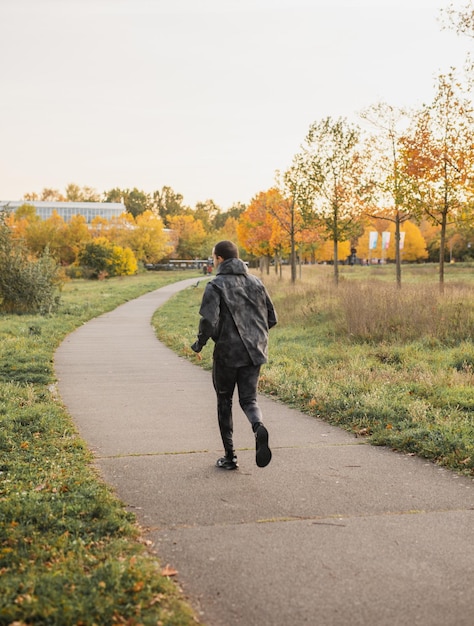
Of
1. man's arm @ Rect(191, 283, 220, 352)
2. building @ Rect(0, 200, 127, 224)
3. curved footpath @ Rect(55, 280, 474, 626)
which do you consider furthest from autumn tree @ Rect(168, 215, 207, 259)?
man's arm @ Rect(191, 283, 220, 352)

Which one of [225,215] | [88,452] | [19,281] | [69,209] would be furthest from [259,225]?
[225,215]

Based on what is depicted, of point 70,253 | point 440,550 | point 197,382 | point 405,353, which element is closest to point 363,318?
point 405,353

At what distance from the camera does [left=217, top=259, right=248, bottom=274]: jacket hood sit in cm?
570

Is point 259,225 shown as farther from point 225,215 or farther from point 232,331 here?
point 225,215

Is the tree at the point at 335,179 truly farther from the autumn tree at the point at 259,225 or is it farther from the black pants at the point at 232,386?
the black pants at the point at 232,386

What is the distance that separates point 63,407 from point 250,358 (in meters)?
3.48

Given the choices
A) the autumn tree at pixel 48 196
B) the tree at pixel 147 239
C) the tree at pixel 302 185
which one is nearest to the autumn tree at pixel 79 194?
the autumn tree at pixel 48 196

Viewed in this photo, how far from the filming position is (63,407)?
27.1ft

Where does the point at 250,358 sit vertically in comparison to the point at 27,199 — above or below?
below

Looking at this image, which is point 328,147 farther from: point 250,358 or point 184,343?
point 250,358

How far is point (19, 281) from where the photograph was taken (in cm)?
2248

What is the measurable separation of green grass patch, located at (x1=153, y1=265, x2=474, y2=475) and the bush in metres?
5.13

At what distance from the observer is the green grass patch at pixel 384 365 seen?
6.96 metres

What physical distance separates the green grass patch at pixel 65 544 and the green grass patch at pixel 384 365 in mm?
2975
